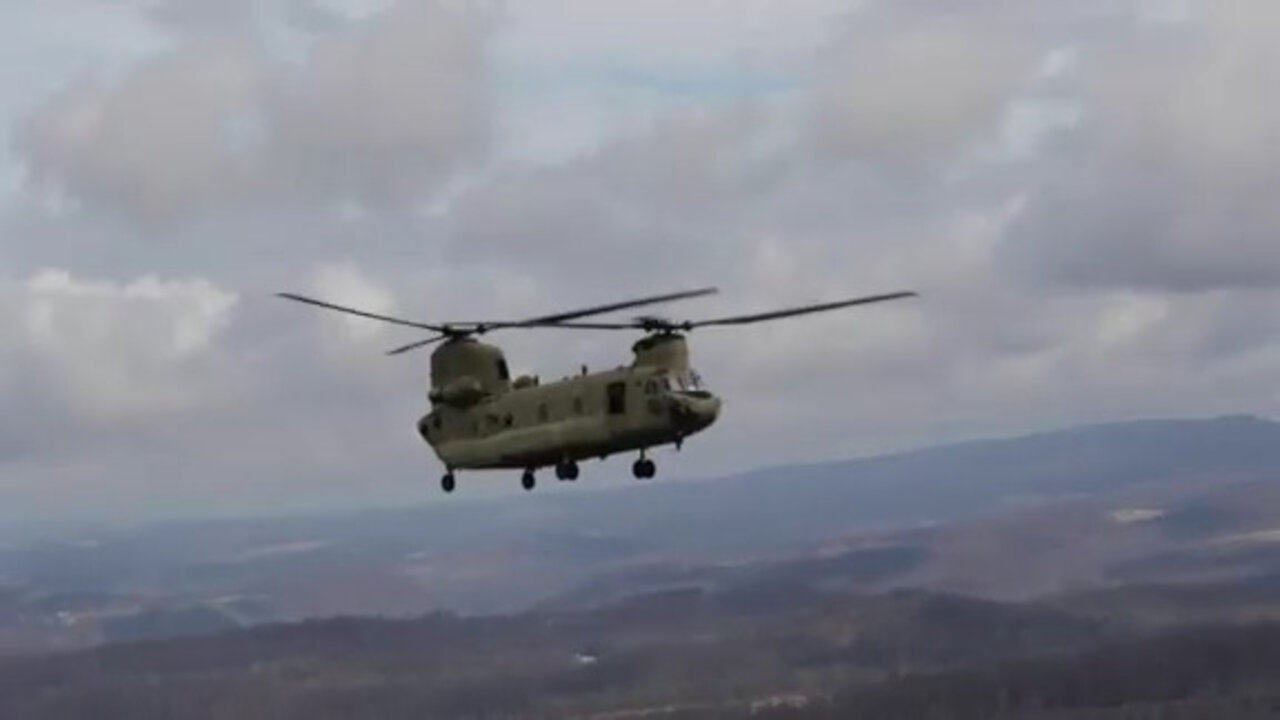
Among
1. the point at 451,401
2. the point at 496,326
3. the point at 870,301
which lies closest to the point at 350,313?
the point at 496,326

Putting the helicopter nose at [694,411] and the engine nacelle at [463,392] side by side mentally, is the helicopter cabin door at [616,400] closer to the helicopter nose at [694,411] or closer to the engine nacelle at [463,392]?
the helicopter nose at [694,411]

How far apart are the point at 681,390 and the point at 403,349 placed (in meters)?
14.6

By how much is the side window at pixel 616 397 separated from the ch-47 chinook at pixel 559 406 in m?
0.05

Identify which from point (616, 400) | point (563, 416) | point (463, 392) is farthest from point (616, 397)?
point (463, 392)

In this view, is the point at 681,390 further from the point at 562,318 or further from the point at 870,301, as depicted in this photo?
the point at 870,301

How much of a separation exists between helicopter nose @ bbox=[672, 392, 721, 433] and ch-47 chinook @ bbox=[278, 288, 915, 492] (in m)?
0.04

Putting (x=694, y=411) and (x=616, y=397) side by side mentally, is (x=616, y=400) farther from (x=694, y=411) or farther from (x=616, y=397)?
(x=694, y=411)

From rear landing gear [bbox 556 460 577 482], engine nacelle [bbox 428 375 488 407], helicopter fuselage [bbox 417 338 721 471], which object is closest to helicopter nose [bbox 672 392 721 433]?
helicopter fuselage [bbox 417 338 721 471]

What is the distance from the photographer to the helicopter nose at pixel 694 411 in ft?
314

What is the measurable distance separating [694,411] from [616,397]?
15.1 ft

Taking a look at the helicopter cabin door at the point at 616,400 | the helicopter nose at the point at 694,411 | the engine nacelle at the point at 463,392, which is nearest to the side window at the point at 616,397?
the helicopter cabin door at the point at 616,400

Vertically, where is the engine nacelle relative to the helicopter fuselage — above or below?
above

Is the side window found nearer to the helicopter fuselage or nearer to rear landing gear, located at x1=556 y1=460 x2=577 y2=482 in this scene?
the helicopter fuselage

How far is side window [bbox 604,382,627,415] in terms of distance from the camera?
322 ft
